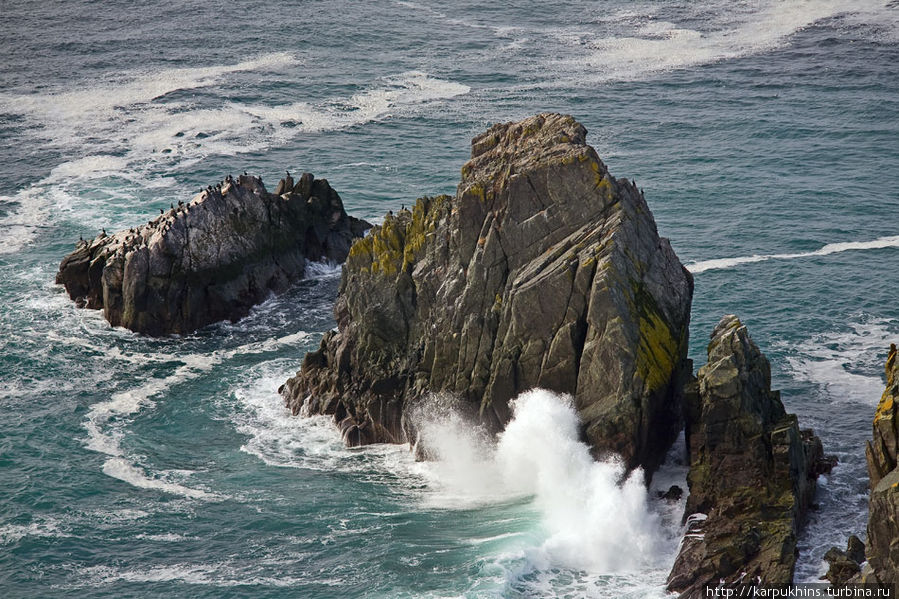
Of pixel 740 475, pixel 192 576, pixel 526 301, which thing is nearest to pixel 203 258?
pixel 526 301

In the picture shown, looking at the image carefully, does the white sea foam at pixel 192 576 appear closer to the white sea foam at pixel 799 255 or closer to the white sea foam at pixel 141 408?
the white sea foam at pixel 141 408

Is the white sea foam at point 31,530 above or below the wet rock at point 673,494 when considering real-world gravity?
below

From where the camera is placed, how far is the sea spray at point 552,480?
4441 cm

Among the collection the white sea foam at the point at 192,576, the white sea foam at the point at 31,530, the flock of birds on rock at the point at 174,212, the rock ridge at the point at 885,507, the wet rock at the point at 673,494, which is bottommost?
the white sea foam at the point at 192,576

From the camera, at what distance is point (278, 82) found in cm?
11538

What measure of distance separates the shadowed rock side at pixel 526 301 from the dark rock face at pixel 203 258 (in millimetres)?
15657

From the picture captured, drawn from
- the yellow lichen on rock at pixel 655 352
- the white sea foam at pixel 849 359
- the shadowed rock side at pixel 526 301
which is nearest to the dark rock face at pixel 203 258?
the shadowed rock side at pixel 526 301

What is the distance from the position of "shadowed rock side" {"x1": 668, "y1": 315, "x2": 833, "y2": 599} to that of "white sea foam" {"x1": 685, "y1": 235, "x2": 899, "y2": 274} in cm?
2415

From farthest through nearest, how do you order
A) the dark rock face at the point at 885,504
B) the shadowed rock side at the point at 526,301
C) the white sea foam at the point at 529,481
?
the shadowed rock side at the point at 526,301, the white sea foam at the point at 529,481, the dark rock face at the point at 885,504

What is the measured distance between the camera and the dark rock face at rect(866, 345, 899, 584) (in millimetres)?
36375

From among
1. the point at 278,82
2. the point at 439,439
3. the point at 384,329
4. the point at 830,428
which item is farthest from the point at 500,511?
the point at 278,82

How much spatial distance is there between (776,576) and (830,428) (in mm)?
14783

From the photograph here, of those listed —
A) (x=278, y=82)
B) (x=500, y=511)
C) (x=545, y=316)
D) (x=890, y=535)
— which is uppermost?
(x=278, y=82)

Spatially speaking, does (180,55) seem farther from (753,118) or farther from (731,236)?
(731,236)
